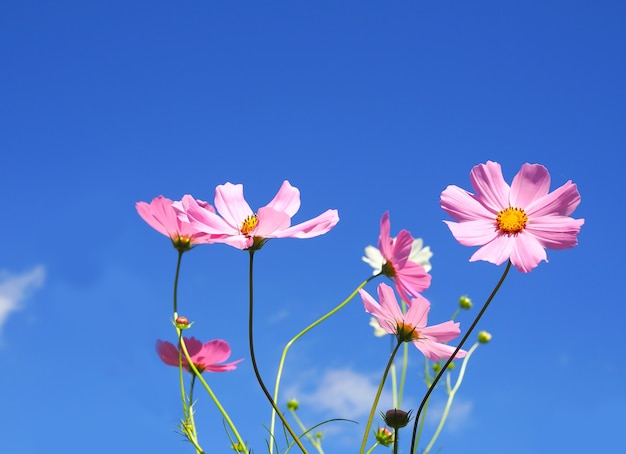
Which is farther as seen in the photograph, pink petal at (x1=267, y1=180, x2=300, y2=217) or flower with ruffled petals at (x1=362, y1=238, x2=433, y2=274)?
flower with ruffled petals at (x1=362, y1=238, x2=433, y2=274)

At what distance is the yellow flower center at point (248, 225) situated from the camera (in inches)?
30.3

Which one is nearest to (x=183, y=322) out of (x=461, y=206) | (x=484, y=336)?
(x=461, y=206)

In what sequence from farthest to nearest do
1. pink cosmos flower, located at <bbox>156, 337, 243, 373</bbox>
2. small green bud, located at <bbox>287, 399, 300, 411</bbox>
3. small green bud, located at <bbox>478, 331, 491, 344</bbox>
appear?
small green bud, located at <bbox>478, 331, 491, 344</bbox>, small green bud, located at <bbox>287, 399, 300, 411</bbox>, pink cosmos flower, located at <bbox>156, 337, 243, 373</bbox>

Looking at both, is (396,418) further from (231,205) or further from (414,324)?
(231,205)

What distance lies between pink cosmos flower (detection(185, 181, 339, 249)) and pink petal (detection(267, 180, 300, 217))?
0.04 m

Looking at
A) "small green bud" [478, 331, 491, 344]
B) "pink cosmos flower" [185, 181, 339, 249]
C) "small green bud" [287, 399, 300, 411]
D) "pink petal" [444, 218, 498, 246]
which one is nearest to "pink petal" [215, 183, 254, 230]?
"pink cosmos flower" [185, 181, 339, 249]

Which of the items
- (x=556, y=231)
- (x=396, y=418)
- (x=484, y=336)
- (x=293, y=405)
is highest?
(x=484, y=336)

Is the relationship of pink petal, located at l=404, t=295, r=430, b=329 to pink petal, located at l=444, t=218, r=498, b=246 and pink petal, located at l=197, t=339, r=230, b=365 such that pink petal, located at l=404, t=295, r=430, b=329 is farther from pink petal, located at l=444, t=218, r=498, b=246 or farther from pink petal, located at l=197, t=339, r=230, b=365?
pink petal, located at l=197, t=339, r=230, b=365

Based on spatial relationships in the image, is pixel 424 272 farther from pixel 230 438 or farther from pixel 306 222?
pixel 230 438

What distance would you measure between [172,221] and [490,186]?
38cm

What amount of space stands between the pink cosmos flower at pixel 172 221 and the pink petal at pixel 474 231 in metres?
0.27

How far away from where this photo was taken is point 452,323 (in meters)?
0.78

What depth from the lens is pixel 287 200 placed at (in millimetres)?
833

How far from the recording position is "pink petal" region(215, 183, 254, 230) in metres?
0.80
